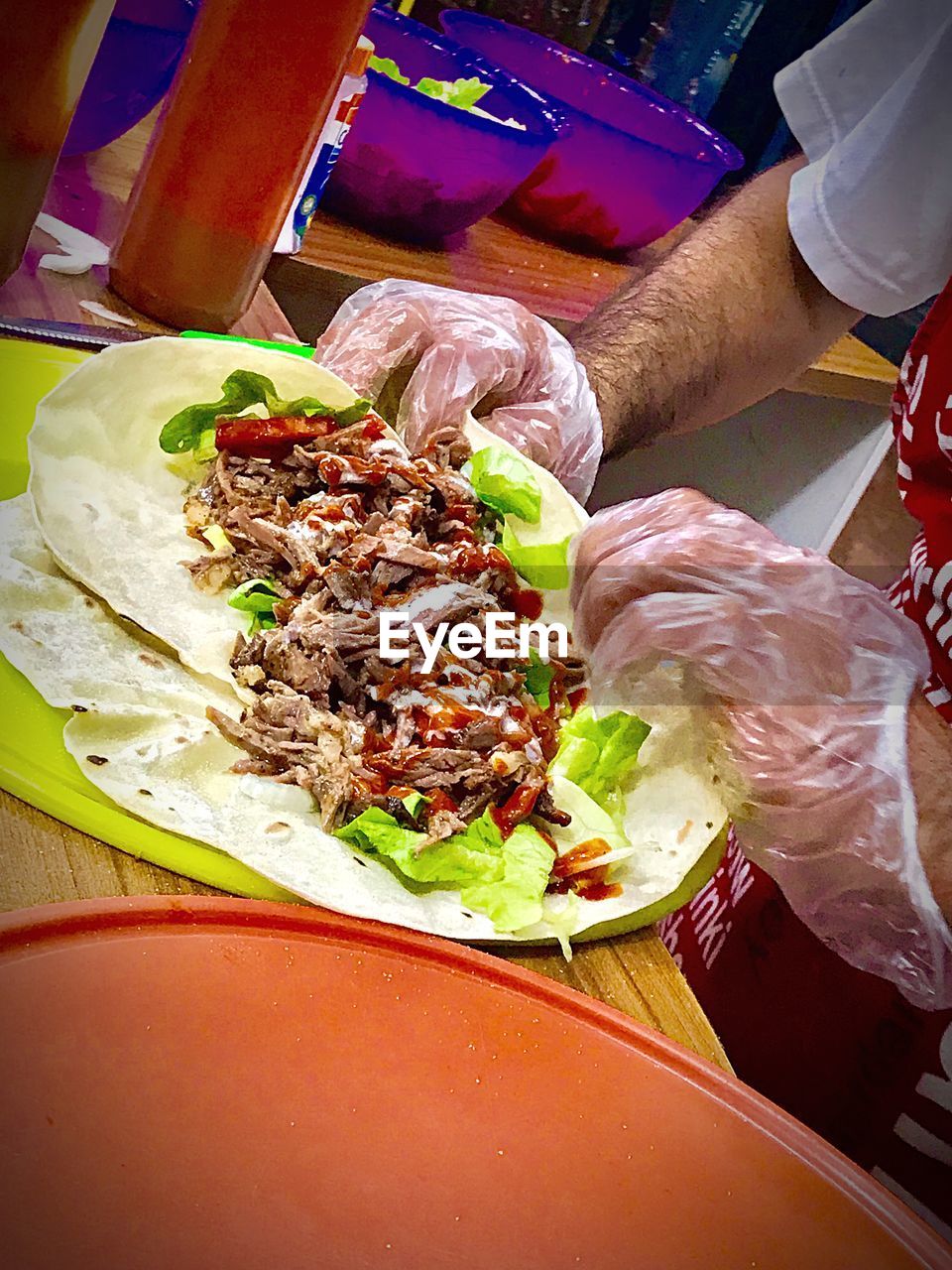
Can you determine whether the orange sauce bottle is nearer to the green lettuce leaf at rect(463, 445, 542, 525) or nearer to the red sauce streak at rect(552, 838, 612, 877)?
the green lettuce leaf at rect(463, 445, 542, 525)

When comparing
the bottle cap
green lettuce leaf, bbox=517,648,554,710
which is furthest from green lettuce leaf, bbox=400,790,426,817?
the bottle cap

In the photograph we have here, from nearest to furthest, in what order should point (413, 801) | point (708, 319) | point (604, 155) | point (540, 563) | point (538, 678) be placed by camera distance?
point (413, 801)
point (538, 678)
point (540, 563)
point (708, 319)
point (604, 155)

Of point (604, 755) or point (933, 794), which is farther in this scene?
point (604, 755)

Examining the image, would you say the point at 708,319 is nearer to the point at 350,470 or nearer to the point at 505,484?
the point at 505,484

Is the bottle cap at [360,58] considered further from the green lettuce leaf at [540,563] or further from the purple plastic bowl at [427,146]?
the green lettuce leaf at [540,563]

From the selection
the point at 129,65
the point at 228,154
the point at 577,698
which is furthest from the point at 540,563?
the point at 129,65

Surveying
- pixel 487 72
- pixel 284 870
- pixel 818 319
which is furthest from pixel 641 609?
pixel 487 72

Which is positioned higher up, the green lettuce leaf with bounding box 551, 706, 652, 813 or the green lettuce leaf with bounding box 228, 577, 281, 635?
the green lettuce leaf with bounding box 551, 706, 652, 813
